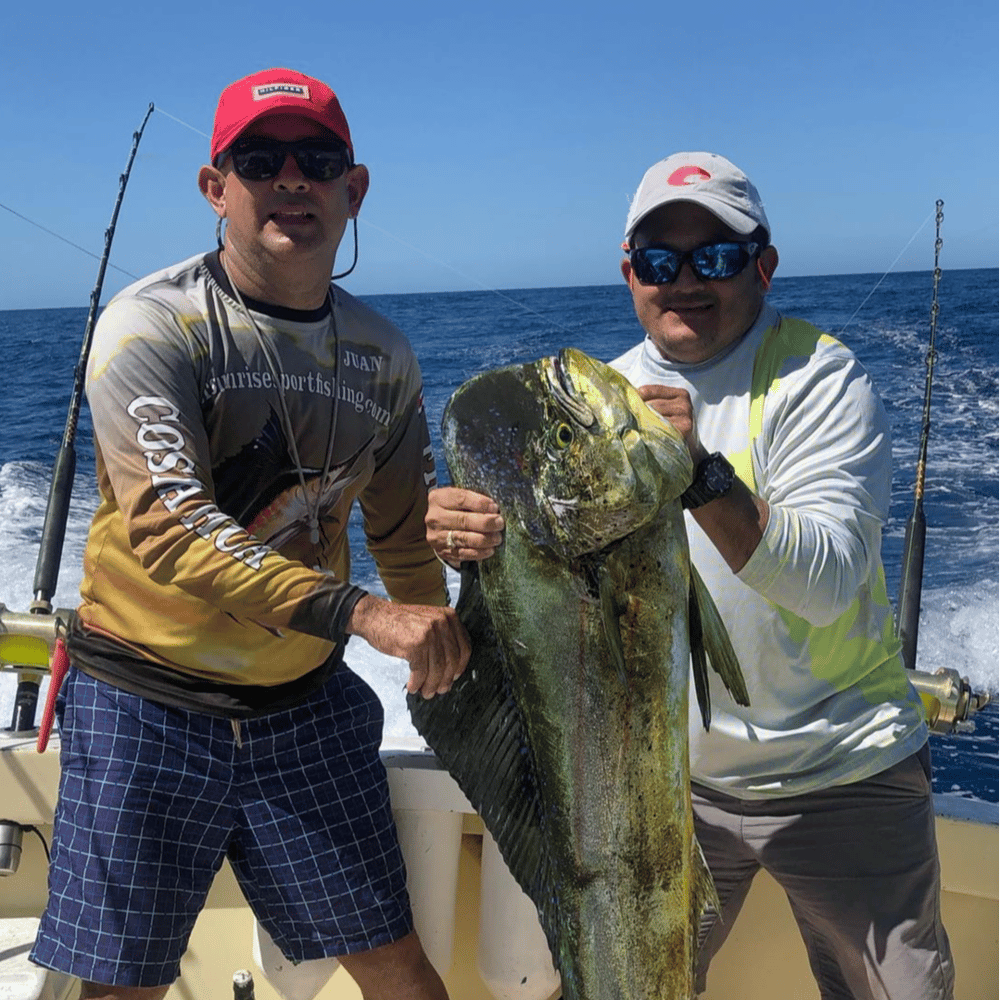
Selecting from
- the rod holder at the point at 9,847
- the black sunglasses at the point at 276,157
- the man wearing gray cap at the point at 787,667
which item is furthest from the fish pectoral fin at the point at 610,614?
the rod holder at the point at 9,847

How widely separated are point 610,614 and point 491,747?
1.24 ft

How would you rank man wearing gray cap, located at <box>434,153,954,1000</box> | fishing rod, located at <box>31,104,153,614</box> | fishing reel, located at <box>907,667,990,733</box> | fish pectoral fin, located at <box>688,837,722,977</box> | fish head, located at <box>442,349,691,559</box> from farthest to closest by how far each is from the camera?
fishing rod, located at <box>31,104,153,614</box> → fishing reel, located at <box>907,667,990,733</box> → man wearing gray cap, located at <box>434,153,954,1000</box> → fish pectoral fin, located at <box>688,837,722,977</box> → fish head, located at <box>442,349,691,559</box>

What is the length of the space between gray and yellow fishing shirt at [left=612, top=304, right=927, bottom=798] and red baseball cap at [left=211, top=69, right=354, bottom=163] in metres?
0.79

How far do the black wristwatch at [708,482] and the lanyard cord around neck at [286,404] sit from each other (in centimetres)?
89

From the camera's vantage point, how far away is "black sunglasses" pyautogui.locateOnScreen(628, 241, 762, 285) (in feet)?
6.56

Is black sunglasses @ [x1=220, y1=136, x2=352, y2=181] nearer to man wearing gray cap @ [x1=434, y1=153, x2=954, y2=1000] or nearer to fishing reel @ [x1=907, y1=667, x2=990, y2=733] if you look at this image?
man wearing gray cap @ [x1=434, y1=153, x2=954, y2=1000]

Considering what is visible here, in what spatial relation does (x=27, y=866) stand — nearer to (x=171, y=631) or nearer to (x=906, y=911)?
(x=171, y=631)

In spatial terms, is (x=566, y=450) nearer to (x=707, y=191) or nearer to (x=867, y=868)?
(x=707, y=191)

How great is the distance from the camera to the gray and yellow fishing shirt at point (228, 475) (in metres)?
1.88

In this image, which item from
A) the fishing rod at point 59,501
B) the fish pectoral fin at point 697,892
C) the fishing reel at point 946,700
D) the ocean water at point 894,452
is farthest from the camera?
Result: the ocean water at point 894,452

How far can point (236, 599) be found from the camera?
1.86 meters

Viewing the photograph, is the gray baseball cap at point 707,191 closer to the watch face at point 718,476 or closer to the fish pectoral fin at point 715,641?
the watch face at point 718,476

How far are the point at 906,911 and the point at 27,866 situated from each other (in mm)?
2078

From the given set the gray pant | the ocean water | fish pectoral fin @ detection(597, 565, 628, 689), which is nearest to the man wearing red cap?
fish pectoral fin @ detection(597, 565, 628, 689)
